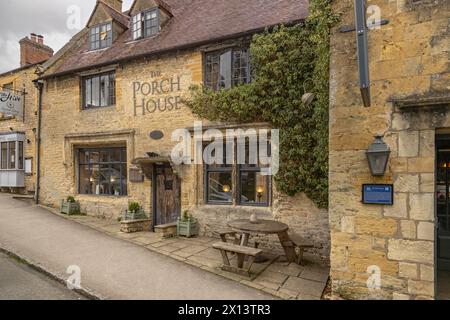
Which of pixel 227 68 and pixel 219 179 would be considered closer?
pixel 227 68

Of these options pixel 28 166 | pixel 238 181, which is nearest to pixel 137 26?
pixel 238 181

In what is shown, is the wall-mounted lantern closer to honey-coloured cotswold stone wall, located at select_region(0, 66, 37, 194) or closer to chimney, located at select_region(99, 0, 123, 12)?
chimney, located at select_region(99, 0, 123, 12)

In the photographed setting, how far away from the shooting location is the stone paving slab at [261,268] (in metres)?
4.39

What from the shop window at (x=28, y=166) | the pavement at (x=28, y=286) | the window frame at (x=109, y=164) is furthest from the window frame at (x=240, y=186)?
the shop window at (x=28, y=166)

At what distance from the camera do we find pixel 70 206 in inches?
377

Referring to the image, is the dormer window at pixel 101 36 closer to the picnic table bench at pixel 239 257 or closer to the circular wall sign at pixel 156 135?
the circular wall sign at pixel 156 135

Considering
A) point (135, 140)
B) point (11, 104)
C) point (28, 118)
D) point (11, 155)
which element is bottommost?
point (11, 155)

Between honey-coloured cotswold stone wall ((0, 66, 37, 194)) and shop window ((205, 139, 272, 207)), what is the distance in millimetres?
8780

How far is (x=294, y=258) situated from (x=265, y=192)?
1912mm

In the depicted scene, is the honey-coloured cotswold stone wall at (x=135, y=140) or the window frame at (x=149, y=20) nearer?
the honey-coloured cotswold stone wall at (x=135, y=140)

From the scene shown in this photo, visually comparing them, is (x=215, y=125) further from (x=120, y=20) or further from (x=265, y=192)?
(x=120, y=20)

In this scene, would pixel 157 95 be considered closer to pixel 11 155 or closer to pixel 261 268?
pixel 261 268

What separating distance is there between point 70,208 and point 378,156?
9.92 meters

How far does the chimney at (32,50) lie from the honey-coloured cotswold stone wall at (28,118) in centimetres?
95
